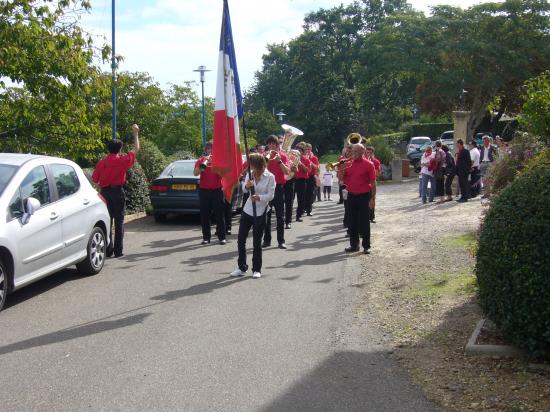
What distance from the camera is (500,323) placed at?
5.35 meters

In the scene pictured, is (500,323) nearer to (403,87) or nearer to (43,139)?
(43,139)

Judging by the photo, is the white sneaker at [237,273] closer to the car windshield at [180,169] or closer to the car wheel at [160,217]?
the car windshield at [180,169]

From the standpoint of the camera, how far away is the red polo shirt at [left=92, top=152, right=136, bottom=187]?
10.6m

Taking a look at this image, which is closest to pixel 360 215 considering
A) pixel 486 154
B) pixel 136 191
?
pixel 136 191

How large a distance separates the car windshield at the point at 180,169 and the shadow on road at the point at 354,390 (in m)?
10.6

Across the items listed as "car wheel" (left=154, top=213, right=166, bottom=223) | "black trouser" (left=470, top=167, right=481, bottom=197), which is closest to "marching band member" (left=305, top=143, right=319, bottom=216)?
"car wheel" (left=154, top=213, right=166, bottom=223)

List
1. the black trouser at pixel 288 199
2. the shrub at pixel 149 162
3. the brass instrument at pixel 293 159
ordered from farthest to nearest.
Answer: the shrub at pixel 149 162, the black trouser at pixel 288 199, the brass instrument at pixel 293 159

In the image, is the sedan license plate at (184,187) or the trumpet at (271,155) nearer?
the trumpet at (271,155)

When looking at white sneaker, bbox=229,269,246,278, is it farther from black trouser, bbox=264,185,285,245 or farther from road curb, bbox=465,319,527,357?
road curb, bbox=465,319,527,357

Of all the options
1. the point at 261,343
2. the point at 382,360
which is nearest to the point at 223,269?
the point at 261,343

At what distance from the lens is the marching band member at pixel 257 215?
9273 mm

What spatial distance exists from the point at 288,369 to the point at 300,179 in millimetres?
11127

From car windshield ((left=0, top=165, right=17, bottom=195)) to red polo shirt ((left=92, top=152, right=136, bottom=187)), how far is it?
2.74 meters

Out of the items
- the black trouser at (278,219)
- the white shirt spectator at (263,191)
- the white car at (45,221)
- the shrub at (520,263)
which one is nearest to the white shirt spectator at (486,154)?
the black trouser at (278,219)
